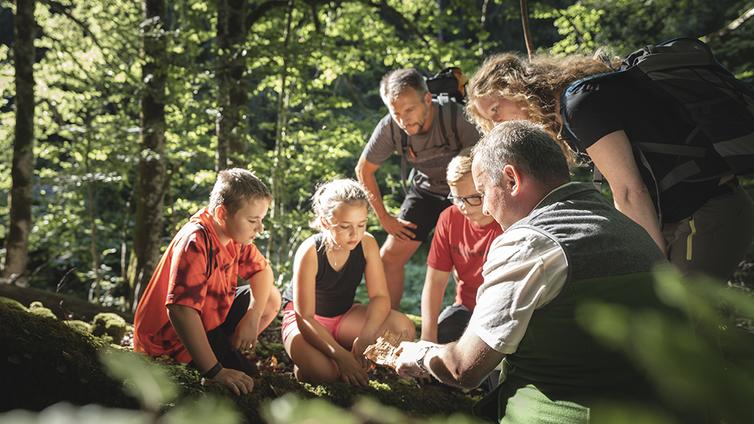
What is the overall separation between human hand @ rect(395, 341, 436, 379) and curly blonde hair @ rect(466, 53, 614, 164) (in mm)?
1192

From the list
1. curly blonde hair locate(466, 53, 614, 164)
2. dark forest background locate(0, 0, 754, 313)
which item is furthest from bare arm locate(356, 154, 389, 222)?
curly blonde hair locate(466, 53, 614, 164)

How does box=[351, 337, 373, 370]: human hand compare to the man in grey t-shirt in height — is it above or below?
below

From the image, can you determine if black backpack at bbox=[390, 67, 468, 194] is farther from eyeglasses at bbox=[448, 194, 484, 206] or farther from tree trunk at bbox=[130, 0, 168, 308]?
tree trunk at bbox=[130, 0, 168, 308]

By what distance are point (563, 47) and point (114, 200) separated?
38.6 ft

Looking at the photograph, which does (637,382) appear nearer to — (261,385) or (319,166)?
(261,385)

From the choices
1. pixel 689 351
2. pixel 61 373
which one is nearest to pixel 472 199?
pixel 61 373

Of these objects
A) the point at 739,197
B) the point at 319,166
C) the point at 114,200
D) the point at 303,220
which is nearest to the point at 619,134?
the point at 739,197

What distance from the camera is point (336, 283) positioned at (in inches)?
163

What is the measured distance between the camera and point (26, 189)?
8188 millimetres

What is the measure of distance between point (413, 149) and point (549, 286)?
9.66 ft

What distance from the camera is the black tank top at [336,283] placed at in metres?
4.08

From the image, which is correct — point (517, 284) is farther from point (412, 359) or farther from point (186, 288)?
point (186, 288)

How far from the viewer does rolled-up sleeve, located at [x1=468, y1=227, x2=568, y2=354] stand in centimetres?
180

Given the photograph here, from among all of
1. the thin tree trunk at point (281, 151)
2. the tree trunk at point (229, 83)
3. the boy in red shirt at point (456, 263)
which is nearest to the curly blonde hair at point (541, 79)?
the boy in red shirt at point (456, 263)
